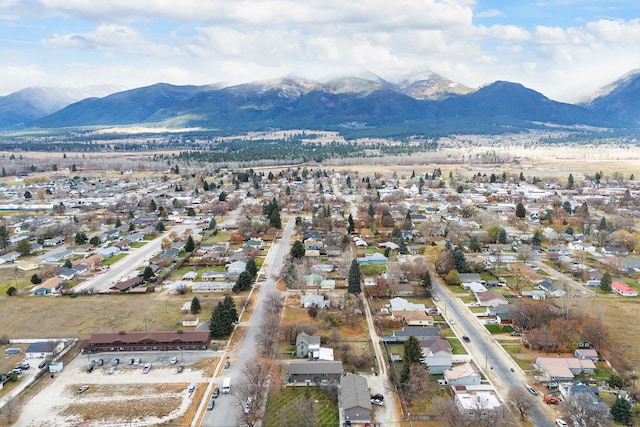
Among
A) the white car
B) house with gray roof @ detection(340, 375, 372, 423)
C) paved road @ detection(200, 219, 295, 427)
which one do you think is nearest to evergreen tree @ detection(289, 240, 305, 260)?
paved road @ detection(200, 219, 295, 427)

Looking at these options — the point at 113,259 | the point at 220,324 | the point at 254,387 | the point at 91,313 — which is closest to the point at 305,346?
the point at 254,387

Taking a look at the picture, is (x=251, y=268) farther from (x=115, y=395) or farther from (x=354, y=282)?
(x=115, y=395)

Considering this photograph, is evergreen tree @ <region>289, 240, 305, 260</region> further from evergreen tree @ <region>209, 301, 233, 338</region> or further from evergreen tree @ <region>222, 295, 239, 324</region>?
evergreen tree @ <region>209, 301, 233, 338</region>

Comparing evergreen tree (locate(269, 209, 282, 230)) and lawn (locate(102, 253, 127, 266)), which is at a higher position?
evergreen tree (locate(269, 209, 282, 230))

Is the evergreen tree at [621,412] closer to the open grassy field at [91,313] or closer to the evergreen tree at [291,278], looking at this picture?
the evergreen tree at [291,278]

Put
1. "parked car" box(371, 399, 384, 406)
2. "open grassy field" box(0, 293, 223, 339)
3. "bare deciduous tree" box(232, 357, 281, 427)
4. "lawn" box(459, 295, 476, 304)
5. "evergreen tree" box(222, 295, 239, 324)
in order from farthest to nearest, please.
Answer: "lawn" box(459, 295, 476, 304) → "open grassy field" box(0, 293, 223, 339) → "evergreen tree" box(222, 295, 239, 324) → "parked car" box(371, 399, 384, 406) → "bare deciduous tree" box(232, 357, 281, 427)


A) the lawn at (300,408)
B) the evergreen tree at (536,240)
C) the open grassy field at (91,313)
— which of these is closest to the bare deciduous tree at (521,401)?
the lawn at (300,408)

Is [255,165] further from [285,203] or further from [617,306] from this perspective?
[617,306]
